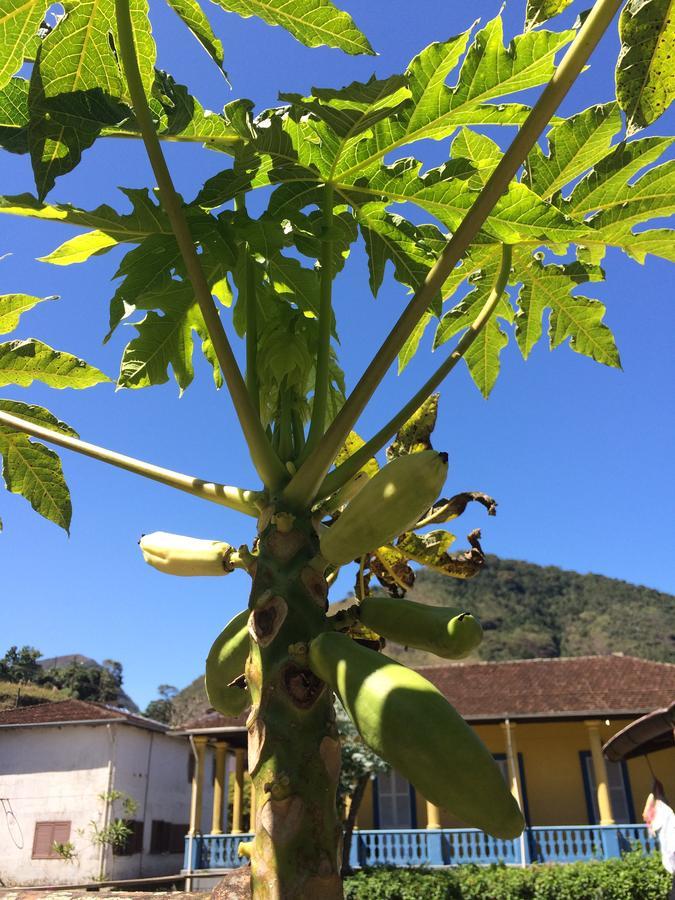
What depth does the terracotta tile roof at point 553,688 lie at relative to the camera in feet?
56.4

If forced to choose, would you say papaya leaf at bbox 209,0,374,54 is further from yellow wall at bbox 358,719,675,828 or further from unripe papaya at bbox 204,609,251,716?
yellow wall at bbox 358,719,675,828

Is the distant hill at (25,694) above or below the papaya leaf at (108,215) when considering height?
above

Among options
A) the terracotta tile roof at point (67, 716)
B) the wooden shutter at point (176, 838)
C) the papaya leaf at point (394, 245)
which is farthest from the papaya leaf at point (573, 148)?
the wooden shutter at point (176, 838)

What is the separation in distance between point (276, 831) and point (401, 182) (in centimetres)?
169

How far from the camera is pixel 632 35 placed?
125cm

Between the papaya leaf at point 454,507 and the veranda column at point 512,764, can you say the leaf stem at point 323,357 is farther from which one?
the veranda column at point 512,764

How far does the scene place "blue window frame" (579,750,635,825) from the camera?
684 inches

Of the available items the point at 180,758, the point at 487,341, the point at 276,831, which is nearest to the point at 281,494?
the point at 276,831

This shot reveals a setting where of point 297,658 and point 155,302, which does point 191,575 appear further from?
point 155,302

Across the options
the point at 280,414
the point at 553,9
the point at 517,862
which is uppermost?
the point at 553,9

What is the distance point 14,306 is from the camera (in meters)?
2.64

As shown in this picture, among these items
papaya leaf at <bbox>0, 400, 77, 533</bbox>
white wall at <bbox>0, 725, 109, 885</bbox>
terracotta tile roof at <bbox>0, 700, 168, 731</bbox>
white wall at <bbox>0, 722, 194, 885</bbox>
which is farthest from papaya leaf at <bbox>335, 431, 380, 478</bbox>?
white wall at <bbox>0, 725, 109, 885</bbox>

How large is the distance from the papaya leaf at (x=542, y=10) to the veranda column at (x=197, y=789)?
19802mm

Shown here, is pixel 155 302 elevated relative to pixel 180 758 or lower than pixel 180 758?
lower
